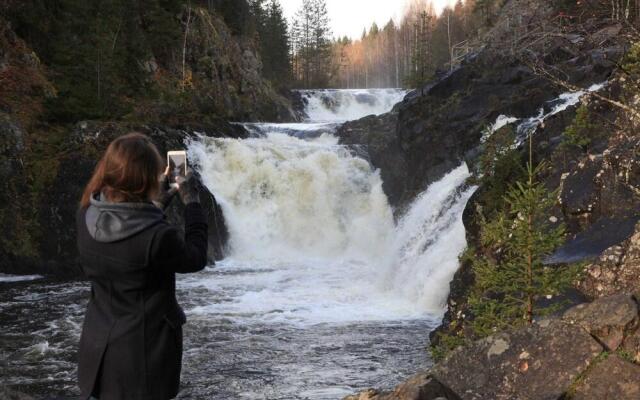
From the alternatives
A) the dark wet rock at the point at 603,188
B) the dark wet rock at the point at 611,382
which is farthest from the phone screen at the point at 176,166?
the dark wet rock at the point at 603,188

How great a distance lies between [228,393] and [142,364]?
615cm

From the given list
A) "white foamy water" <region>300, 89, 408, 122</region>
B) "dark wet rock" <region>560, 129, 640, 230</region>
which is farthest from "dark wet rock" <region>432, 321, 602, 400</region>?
"white foamy water" <region>300, 89, 408, 122</region>

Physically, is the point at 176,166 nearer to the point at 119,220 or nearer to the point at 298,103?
the point at 119,220

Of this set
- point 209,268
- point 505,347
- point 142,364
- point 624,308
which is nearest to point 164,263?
point 142,364

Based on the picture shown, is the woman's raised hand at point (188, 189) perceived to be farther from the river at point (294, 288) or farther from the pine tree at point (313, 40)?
the pine tree at point (313, 40)

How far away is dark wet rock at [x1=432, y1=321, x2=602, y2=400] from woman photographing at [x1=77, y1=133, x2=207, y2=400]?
2.63 meters

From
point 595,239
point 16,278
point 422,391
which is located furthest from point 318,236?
point 422,391

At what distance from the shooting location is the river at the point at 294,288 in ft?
30.1

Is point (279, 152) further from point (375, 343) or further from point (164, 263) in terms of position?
point (164, 263)

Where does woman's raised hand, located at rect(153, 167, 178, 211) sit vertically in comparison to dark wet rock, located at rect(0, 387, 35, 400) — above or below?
above

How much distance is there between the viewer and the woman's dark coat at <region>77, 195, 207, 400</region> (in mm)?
2527

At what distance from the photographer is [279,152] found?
22.8 m

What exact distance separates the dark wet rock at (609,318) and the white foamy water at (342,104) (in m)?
38.1

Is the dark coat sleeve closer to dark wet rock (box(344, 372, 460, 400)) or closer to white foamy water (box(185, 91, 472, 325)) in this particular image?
dark wet rock (box(344, 372, 460, 400))
